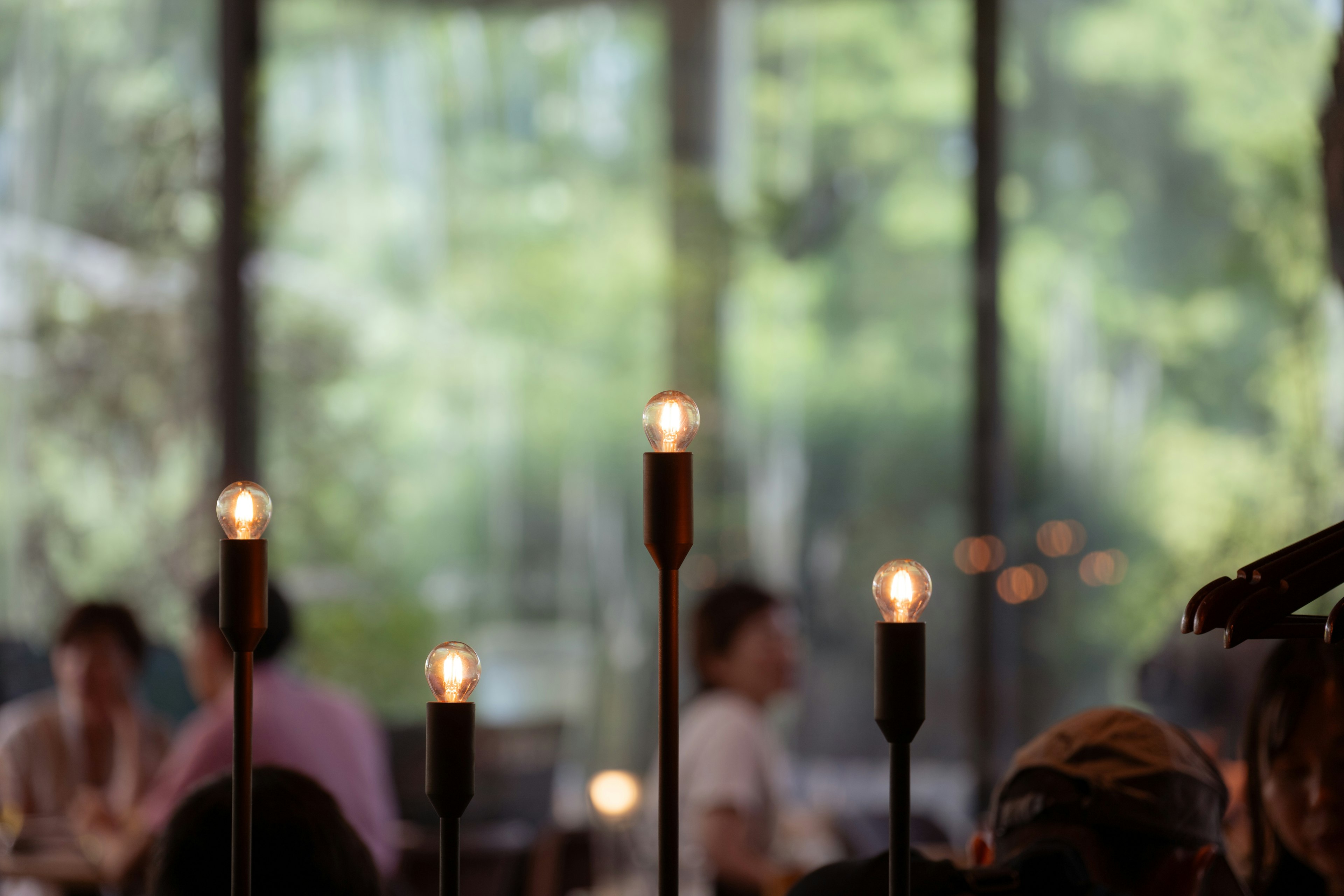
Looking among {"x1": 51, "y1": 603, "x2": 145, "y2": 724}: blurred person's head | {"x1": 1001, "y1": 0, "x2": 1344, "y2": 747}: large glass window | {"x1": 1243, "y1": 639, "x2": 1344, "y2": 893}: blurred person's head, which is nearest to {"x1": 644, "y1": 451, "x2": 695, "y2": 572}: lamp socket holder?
{"x1": 1243, "y1": 639, "x2": 1344, "y2": 893}: blurred person's head

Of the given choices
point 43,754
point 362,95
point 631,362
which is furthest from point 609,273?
point 43,754

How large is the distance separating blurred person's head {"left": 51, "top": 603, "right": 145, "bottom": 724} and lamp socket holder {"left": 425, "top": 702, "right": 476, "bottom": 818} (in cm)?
251

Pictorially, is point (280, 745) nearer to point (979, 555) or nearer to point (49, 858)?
point (49, 858)

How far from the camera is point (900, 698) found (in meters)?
0.79

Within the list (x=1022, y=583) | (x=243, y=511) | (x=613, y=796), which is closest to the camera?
(x=243, y=511)

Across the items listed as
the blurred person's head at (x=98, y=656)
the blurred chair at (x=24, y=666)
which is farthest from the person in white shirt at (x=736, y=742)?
the blurred chair at (x=24, y=666)

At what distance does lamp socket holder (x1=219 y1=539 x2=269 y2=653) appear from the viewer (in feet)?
2.87

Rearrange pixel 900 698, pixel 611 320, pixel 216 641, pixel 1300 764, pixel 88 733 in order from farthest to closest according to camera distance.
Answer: pixel 611 320, pixel 88 733, pixel 216 641, pixel 1300 764, pixel 900 698

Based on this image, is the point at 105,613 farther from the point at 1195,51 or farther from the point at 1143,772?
the point at 1195,51

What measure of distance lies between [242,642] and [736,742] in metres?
1.93

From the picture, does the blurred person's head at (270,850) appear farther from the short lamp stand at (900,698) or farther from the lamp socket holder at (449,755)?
the short lamp stand at (900,698)

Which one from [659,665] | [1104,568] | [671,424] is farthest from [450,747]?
[1104,568]

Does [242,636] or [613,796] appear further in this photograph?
[613,796]

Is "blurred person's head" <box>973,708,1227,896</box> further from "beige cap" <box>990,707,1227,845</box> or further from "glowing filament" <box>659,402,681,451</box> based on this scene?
"glowing filament" <box>659,402,681,451</box>
